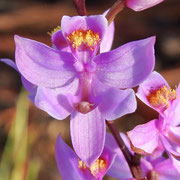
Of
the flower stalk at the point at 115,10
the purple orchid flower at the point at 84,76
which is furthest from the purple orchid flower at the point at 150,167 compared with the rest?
the flower stalk at the point at 115,10

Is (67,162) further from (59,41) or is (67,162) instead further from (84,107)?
(59,41)

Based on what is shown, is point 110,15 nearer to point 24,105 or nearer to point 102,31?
point 102,31

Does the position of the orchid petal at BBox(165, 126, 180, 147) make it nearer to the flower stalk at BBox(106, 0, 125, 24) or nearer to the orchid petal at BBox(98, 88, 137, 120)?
the orchid petal at BBox(98, 88, 137, 120)

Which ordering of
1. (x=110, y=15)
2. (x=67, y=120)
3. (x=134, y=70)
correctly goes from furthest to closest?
(x=67, y=120) → (x=110, y=15) → (x=134, y=70)

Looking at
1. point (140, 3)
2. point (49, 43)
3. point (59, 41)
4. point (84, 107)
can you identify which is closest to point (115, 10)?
point (140, 3)

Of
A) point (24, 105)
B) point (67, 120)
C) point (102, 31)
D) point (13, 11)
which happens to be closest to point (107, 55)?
point (102, 31)

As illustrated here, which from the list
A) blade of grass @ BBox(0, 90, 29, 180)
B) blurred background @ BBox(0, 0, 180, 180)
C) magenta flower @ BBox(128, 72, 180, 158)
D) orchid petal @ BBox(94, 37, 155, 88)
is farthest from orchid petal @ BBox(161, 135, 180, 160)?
blurred background @ BBox(0, 0, 180, 180)
